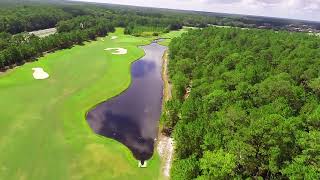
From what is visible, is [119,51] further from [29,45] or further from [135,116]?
[135,116]

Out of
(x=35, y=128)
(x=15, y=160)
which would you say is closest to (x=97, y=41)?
(x=35, y=128)

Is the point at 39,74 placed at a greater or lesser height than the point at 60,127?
greater

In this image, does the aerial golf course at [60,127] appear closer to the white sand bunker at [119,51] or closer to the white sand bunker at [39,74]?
the white sand bunker at [39,74]

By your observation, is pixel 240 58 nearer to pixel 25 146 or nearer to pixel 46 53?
pixel 25 146

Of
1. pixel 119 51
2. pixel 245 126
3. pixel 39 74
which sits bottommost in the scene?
pixel 119 51

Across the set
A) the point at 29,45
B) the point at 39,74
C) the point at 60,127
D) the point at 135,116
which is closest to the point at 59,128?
the point at 60,127

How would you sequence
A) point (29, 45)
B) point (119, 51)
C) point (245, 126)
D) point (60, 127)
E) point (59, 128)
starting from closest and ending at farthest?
point (245, 126) < point (59, 128) < point (60, 127) < point (29, 45) < point (119, 51)

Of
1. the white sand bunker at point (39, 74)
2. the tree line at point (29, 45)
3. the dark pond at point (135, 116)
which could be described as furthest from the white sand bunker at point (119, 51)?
the white sand bunker at point (39, 74)
